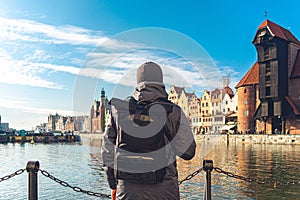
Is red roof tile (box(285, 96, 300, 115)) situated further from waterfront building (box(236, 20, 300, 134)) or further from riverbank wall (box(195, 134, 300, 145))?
riverbank wall (box(195, 134, 300, 145))

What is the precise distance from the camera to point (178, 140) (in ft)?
11.1

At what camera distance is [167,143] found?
3375mm

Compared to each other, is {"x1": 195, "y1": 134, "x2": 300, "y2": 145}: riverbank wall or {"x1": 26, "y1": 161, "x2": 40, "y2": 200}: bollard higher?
{"x1": 26, "y1": 161, "x2": 40, "y2": 200}: bollard

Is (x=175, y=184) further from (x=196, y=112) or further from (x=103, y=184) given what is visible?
(x=103, y=184)

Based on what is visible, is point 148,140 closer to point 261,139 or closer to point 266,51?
point 261,139

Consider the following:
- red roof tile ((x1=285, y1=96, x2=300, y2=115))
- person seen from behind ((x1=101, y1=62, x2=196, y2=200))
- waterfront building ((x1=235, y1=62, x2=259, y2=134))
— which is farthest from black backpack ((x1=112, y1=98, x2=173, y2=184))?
waterfront building ((x1=235, y1=62, x2=259, y2=134))

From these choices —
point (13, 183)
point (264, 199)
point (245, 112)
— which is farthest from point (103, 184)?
point (245, 112)

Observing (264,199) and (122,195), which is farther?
(264,199)

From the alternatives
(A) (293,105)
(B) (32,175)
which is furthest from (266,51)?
(B) (32,175)

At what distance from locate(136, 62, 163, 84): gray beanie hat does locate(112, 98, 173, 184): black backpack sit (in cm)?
26

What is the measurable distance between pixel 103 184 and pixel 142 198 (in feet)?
47.7

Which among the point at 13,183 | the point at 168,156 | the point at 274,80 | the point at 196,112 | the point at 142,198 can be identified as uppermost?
the point at 274,80

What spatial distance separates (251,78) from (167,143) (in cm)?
7507

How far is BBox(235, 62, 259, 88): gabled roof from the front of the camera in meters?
73.4
